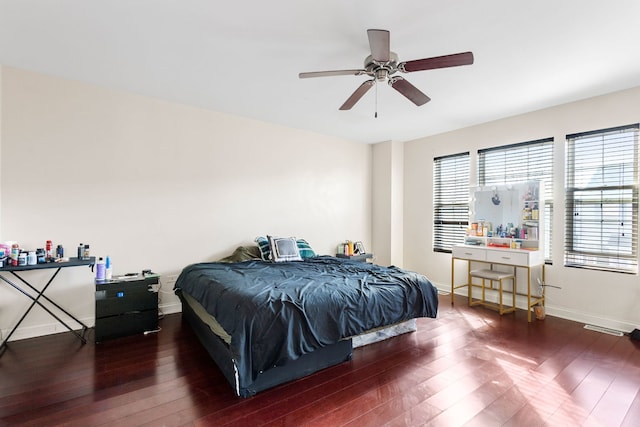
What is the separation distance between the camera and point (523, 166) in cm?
415

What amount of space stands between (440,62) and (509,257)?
2.70m

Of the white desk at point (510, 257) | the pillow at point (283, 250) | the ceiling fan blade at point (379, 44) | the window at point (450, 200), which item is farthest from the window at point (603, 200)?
the pillow at point (283, 250)

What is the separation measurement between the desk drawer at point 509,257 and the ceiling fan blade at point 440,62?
8.41 feet

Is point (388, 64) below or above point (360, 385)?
above

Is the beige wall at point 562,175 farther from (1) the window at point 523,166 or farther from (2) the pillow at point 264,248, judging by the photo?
(2) the pillow at point 264,248

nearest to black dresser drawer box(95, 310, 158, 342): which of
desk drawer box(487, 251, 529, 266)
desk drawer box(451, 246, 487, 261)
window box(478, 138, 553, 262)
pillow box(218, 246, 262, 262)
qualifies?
pillow box(218, 246, 262, 262)

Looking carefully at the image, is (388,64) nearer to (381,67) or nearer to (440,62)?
(381,67)

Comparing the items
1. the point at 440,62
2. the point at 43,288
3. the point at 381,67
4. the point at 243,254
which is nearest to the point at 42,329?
the point at 43,288

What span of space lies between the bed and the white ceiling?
1.94 metres

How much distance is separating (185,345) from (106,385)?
742mm

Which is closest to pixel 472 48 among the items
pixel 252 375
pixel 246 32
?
pixel 246 32

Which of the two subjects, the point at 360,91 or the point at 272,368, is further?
the point at 360,91

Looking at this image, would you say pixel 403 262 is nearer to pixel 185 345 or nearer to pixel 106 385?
pixel 185 345

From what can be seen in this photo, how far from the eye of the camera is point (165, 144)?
3.76 m
